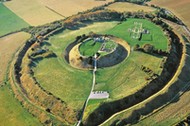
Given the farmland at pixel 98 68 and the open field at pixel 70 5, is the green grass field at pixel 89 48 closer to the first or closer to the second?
the farmland at pixel 98 68

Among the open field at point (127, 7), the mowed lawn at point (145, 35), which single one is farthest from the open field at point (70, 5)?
the mowed lawn at point (145, 35)

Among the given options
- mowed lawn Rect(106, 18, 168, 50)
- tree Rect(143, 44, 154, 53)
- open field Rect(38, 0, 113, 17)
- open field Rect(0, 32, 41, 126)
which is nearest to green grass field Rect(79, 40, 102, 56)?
mowed lawn Rect(106, 18, 168, 50)

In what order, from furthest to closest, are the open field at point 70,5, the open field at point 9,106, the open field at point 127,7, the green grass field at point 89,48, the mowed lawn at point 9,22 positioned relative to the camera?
the open field at point 70,5
the open field at point 127,7
the mowed lawn at point 9,22
the green grass field at point 89,48
the open field at point 9,106

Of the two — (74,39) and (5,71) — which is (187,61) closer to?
(74,39)

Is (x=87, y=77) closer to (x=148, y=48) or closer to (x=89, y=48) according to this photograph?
(x=89, y=48)

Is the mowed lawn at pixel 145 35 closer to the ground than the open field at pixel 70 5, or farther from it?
farther from it

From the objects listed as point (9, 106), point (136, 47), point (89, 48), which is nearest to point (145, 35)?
point (136, 47)
